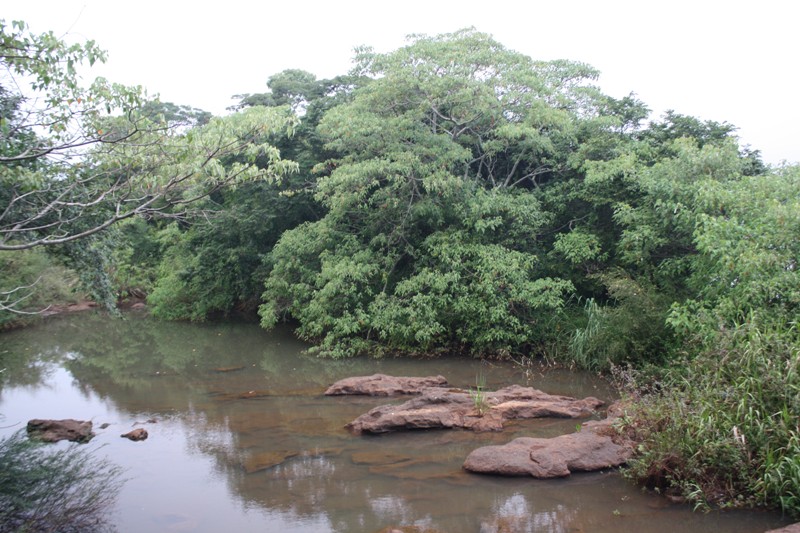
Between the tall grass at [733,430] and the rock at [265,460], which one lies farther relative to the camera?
the rock at [265,460]

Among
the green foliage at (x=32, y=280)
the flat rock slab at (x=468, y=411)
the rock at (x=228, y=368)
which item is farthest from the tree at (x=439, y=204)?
the green foliage at (x=32, y=280)

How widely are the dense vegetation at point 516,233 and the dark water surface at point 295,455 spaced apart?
2.38ft

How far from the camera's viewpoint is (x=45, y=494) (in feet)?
18.2

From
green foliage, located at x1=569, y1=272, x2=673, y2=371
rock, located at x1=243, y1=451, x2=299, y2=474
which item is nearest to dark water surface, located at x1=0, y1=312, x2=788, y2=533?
rock, located at x1=243, y1=451, x2=299, y2=474

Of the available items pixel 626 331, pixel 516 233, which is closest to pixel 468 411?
pixel 626 331

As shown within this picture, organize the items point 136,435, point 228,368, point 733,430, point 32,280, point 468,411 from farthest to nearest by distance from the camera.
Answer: point 32,280, point 228,368, point 468,411, point 136,435, point 733,430

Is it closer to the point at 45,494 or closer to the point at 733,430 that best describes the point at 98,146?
the point at 45,494

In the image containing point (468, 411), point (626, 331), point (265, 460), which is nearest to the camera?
point (265, 460)

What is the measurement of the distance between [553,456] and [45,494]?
5276 millimetres

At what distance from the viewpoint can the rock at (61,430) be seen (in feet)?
28.7

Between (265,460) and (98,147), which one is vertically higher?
(98,147)

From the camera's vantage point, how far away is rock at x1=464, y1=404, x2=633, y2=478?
6.95 metres

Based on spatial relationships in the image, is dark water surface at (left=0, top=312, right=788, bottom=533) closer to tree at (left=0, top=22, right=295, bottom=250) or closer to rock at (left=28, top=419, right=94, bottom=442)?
rock at (left=28, top=419, right=94, bottom=442)

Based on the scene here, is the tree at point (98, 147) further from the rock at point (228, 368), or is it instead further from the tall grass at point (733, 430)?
the rock at point (228, 368)
